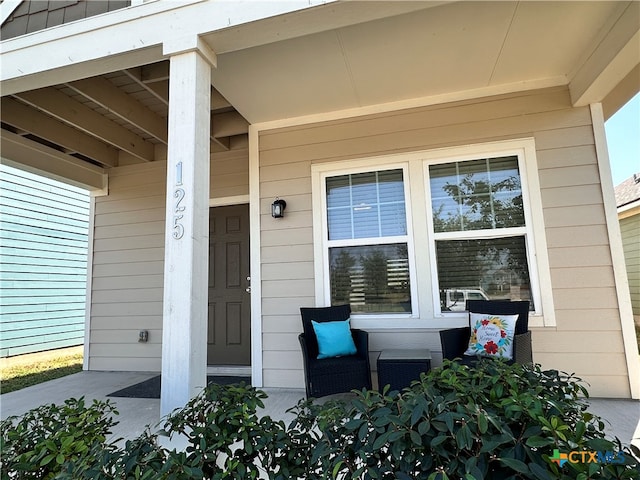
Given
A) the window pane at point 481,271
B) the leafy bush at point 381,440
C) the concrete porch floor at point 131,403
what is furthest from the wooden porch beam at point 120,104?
the window pane at point 481,271

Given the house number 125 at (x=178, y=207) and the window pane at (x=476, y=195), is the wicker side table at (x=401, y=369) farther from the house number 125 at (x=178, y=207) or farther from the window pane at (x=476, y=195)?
the house number 125 at (x=178, y=207)

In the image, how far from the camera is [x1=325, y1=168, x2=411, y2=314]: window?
11.2 ft

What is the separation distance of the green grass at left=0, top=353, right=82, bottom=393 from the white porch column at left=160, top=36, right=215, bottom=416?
341 cm

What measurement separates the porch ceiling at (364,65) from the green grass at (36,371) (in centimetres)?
266

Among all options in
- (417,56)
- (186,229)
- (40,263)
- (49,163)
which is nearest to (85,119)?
(49,163)

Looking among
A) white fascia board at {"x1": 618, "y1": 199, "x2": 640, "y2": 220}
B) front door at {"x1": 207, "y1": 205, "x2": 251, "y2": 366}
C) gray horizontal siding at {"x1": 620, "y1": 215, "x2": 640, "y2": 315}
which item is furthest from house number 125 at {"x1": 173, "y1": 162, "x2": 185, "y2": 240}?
gray horizontal siding at {"x1": 620, "y1": 215, "x2": 640, "y2": 315}

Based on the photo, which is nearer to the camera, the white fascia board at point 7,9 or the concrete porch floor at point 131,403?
the concrete porch floor at point 131,403

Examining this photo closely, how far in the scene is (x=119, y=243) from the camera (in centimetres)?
488

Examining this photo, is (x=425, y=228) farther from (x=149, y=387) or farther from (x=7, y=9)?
(x=7, y=9)

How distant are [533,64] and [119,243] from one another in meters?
5.23

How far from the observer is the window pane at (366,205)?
3480 mm

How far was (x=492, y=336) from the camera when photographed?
2.76 metres

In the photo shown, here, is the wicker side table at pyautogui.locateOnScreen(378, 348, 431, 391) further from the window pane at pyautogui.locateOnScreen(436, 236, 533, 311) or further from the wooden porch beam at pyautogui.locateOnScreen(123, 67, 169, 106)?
the wooden porch beam at pyautogui.locateOnScreen(123, 67, 169, 106)

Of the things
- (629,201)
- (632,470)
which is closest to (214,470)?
(632,470)
